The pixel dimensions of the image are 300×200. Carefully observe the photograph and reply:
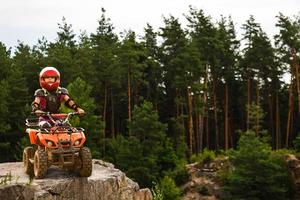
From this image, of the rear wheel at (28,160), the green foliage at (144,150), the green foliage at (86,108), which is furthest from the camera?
the green foliage at (144,150)

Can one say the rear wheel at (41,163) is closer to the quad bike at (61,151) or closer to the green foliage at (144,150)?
the quad bike at (61,151)

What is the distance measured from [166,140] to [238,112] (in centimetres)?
1647

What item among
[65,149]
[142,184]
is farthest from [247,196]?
[65,149]

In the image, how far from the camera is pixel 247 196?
34344mm

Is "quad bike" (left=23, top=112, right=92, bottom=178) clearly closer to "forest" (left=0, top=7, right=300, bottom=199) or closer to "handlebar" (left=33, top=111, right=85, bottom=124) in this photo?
"handlebar" (left=33, top=111, right=85, bottom=124)

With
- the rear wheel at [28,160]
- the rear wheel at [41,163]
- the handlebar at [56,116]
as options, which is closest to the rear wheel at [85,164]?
the rear wheel at [41,163]

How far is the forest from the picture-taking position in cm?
3681

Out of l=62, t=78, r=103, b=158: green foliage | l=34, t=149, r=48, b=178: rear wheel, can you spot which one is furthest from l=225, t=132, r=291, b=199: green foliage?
l=34, t=149, r=48, b=178: rear wheel

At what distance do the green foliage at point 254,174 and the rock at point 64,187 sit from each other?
74.8 feet

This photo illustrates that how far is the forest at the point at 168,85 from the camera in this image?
36812 millimetres

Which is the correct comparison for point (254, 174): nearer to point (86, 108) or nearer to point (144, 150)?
point (144, 150)

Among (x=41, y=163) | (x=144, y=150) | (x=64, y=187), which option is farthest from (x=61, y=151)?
(x=144, y=150)

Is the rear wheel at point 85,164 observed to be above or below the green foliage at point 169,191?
above

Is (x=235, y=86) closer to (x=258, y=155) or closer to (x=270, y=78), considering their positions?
(x=270, y=78)
